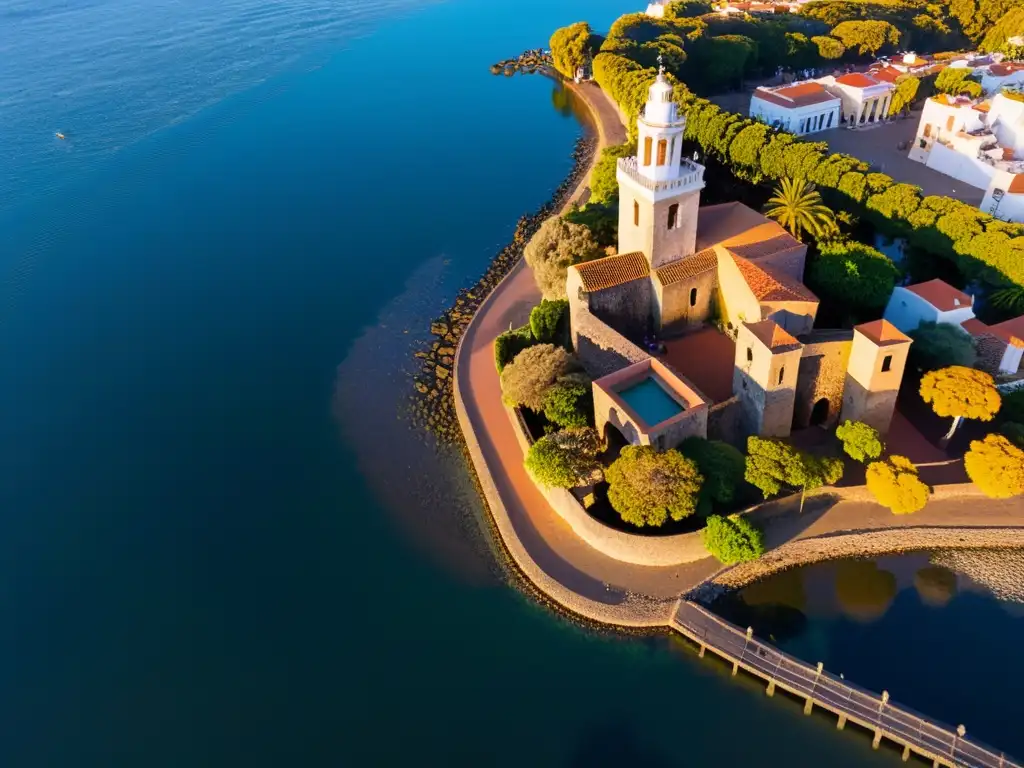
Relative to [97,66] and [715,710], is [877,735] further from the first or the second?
[97,66]

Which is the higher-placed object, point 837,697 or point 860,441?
point 860,441

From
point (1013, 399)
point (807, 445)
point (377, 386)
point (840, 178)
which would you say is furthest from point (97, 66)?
point (1013, 399)

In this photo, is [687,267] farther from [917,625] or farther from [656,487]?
[917,625]

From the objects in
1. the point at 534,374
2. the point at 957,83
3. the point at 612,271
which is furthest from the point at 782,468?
the point at 957,83

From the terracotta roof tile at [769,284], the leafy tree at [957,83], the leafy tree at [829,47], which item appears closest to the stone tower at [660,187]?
the terracotta roof tile at [769,284]

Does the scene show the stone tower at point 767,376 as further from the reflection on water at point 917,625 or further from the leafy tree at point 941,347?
the leafy tree at point 941,347
